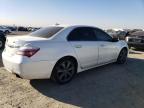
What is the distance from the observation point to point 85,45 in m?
5.56

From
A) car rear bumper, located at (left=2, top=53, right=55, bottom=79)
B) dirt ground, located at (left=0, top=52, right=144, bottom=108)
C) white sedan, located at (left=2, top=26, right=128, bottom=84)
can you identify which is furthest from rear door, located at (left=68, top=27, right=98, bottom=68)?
car rear bumper, located at (left=2, top=53, right=55, bottom=79)

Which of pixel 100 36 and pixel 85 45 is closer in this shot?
pixel 85 45

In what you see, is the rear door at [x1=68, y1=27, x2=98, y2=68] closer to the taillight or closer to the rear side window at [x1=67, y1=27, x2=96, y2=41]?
the rear side window at [x1=67, y1=27, x2=96, y2=41]

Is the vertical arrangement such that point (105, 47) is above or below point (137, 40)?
above

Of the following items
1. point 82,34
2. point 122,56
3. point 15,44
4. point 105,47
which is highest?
point 82,34

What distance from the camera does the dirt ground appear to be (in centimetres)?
401

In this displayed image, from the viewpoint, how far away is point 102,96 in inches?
175

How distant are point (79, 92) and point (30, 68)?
126cm

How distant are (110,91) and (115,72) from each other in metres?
1.83

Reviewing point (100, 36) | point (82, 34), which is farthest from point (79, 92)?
point (100, 36)

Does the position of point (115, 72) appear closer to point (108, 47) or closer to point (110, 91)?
point (108, 47)

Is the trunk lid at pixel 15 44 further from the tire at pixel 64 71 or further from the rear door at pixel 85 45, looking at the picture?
the rear door at pixel 85 45

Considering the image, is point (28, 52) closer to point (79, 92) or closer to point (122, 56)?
point (79, 92)

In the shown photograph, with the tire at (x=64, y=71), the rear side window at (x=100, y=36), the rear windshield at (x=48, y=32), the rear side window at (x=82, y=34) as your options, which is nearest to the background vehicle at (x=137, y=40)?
the rear side window at (x=100, y=36)
